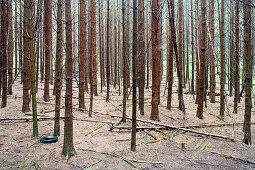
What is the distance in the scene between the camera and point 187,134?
194 inches

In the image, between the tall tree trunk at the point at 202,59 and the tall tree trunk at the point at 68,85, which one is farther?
the tall tree trunk at the point at 202,59

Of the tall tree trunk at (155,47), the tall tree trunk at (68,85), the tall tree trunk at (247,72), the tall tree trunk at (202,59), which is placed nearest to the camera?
the tall tree trunk at (68,85)

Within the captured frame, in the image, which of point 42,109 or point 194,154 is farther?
point 42,109

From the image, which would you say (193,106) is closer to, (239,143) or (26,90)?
(239,143)

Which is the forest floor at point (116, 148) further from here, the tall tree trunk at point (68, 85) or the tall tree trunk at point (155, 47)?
the tall tree trunk at point (155, 47)

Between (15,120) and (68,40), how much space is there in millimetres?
3015

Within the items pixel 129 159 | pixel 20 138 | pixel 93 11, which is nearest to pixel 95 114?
pixel 20 138

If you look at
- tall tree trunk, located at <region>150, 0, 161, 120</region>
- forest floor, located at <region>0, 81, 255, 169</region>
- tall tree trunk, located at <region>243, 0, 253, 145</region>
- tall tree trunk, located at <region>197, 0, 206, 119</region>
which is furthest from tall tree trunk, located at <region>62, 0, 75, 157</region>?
tall tree trunk, located at <region>197, 0, 206, 119</region>

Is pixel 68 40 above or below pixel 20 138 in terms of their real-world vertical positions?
above

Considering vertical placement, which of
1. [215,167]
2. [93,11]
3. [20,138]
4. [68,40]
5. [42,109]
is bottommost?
[215,167]

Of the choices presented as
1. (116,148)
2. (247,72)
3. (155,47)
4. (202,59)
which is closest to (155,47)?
(155,47)

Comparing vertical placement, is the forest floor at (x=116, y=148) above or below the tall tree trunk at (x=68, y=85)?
below

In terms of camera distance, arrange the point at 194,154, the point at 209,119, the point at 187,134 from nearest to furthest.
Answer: the point at 194,154 → the point at 187,134 → the point at 209,119

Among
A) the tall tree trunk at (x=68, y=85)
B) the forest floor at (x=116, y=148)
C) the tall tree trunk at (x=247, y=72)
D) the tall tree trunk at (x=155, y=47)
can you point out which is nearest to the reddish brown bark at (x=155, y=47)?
the tall tree trunk at (x=155, y=47)
